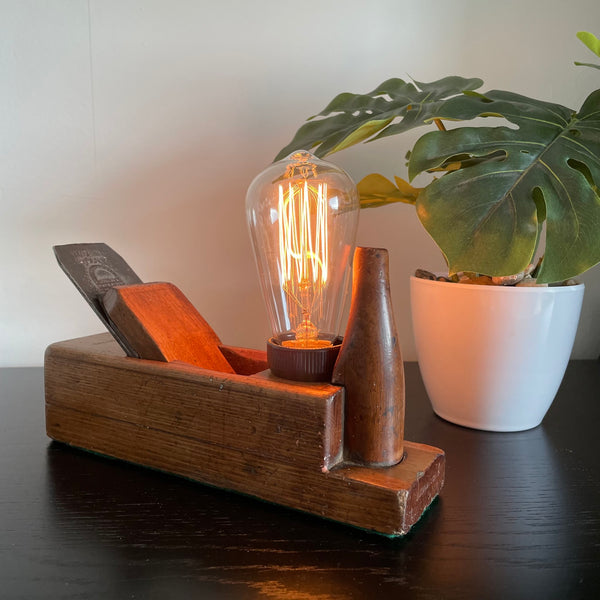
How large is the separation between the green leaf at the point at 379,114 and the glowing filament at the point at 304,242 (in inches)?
5.6

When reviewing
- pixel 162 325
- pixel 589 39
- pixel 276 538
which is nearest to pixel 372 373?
pixel 276 538

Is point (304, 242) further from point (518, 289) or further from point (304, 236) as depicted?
point (518, 289)

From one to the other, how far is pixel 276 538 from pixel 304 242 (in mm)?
347

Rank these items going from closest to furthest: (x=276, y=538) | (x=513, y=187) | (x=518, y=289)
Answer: (x=276, y=538) < (x=513, y=187) < (x=518, y=289)

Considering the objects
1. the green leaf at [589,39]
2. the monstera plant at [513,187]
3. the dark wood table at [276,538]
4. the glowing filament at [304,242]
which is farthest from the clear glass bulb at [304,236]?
the green leaf at [589,39]

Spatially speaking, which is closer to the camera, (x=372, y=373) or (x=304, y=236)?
(x=372, y=373)

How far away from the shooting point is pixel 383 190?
0.93 metres

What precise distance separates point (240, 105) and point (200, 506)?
0.81 metres

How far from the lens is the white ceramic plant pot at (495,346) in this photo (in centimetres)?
75

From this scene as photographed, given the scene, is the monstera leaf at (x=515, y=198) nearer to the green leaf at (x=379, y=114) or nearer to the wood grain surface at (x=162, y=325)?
the green leaf at (x=379, y=114)

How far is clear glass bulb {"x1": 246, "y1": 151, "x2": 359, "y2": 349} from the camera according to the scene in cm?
67

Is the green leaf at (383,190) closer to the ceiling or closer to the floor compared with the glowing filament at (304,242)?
closer to the ceiling

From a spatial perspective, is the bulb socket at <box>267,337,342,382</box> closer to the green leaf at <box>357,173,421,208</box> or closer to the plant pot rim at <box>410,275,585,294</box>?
the plant pot rim at <box>410,275,585,294</box>

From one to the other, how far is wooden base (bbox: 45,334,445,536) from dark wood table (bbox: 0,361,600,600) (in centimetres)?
2
